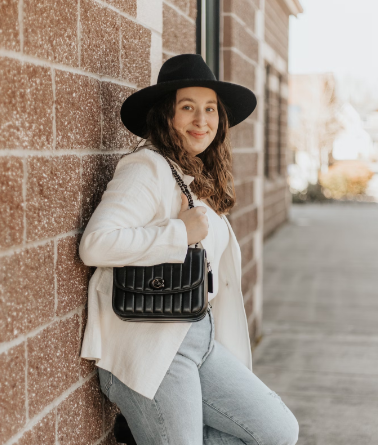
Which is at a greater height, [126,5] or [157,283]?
[126,5]

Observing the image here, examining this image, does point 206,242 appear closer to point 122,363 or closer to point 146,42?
point 122,363

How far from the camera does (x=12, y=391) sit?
1.90 meters

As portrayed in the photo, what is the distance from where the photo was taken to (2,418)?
1844mm

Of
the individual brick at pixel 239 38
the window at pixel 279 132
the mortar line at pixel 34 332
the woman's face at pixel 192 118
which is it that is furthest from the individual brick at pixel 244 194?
the window at pixel 279 132

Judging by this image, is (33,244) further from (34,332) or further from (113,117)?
(113,117)

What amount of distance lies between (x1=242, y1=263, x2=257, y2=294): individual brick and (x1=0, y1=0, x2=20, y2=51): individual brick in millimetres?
3737

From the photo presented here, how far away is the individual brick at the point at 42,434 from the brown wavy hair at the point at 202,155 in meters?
1.00

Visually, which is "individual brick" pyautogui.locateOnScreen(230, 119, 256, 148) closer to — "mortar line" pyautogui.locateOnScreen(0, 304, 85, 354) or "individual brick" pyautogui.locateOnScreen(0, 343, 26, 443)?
"mortar line" pyautogui.locateOnScreen(0, 304, 85, 354)

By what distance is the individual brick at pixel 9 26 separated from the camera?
1.78m

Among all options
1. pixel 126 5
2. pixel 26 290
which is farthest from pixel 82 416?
pixel 126 5

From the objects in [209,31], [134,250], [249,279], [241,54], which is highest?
[209,31]

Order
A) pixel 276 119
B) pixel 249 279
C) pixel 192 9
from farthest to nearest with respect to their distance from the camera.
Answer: pixel 276 119, pixel 249 279, pixel 192 9

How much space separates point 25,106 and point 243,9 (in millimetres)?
3637

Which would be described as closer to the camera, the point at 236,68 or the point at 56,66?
the point at 56,66
